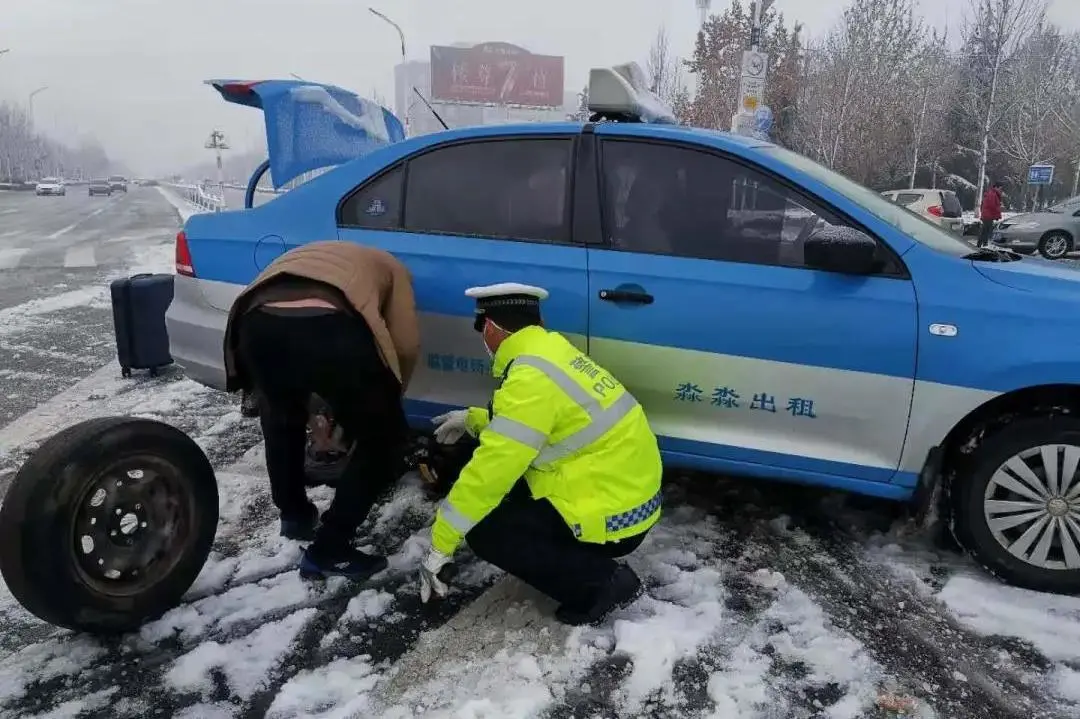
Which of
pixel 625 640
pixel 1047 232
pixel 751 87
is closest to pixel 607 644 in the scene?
pixel 625 640

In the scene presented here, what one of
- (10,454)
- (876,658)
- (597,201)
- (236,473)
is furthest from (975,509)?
(10,454)

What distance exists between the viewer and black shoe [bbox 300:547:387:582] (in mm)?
2953

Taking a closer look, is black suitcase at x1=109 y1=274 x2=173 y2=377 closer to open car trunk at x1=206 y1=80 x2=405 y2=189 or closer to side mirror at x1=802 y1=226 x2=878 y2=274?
open car trunk at x1=206 y1=80 x2=405 y2=189

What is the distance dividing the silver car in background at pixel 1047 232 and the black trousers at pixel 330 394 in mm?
18642

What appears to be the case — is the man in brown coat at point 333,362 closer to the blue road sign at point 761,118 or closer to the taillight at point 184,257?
the taillight at point 184,257

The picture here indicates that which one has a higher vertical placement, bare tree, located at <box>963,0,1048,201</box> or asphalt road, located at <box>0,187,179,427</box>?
bare tree, located at <box>963,0,1048,201</box>

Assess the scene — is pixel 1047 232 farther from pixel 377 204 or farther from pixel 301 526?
pixel 301 526

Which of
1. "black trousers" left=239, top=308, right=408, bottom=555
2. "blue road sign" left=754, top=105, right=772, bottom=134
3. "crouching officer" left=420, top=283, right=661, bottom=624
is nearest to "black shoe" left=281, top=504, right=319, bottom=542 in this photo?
"black trousers" left=239, top=308, right=408, bottom=555

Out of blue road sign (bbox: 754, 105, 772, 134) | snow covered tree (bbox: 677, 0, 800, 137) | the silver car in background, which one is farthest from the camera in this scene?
snow covered tree (bbox: 677, 0, 800, 137)

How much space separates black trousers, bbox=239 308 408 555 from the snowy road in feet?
1.10

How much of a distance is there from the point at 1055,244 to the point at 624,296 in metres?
18.6

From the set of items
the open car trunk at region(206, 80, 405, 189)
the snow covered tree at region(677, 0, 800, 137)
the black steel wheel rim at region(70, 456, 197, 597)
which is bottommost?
the black steel wheel rim at region(70, 456, 197, 597)

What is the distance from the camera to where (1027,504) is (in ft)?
9.48

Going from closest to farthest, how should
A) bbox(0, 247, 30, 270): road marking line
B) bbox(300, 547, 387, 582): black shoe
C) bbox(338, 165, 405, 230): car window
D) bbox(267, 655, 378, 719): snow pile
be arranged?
bbox(267, 655, 378, 719): snow pile < bbox(300, 547, 387, 582): black shoe < bbox(338, 165, 405, 230): car window < bbox(0, 247, 30, 270): road marking line
